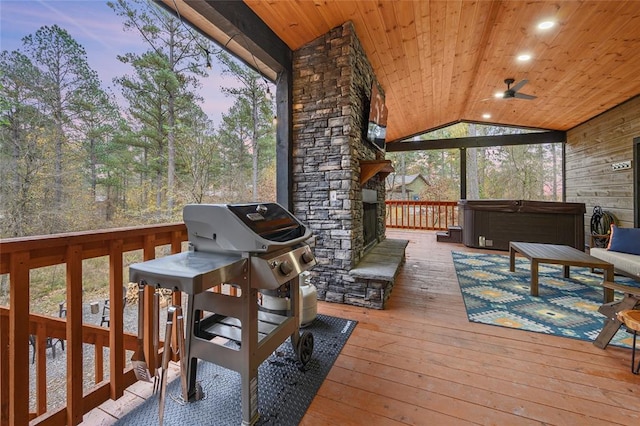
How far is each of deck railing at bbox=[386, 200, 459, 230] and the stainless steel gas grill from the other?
7182mm

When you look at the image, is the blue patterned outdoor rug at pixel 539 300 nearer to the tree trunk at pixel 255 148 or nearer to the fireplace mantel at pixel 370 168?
the fireplace mantel at pixel 370 168

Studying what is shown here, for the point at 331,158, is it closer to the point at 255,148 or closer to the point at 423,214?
the point at 255,148

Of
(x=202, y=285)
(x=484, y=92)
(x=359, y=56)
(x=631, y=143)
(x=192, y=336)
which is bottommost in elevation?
(x=192, y=336)

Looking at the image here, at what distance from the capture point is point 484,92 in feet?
16.5

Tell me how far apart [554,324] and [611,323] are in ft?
1.44

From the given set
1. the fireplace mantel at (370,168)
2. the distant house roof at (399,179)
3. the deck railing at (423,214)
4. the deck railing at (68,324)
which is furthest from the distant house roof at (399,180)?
the deck railing at (68,324)

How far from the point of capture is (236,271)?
1.19m

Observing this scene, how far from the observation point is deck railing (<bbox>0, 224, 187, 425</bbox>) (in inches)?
40.9

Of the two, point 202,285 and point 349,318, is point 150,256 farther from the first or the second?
point 349,318

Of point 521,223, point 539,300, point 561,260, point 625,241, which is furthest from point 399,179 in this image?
point 539,300

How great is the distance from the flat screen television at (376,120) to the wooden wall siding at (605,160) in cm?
431

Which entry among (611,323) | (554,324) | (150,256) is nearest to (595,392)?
(611,323)

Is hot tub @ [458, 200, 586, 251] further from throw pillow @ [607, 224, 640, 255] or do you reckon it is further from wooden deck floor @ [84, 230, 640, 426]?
wooden deck floor @ [84, 230, 640, 426]

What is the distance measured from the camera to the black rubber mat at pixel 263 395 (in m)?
1.33
